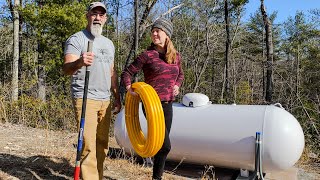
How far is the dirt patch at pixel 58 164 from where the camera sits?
3646mm

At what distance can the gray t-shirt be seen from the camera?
2799mm

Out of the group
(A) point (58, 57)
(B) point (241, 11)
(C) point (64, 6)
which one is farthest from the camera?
(B) point (241, 11)

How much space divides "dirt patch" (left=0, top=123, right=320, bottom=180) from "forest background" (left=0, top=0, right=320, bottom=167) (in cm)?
102

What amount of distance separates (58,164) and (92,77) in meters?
1.57

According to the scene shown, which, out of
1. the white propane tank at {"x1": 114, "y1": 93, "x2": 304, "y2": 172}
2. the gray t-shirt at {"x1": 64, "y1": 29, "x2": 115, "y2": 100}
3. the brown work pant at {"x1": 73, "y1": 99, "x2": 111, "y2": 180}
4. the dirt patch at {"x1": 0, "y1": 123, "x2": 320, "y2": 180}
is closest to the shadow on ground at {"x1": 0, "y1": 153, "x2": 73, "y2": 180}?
the dirt patch at {"x1": 0, "y1": 123, "x2": 320, "y2": 180}

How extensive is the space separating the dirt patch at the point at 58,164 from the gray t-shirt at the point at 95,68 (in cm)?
113

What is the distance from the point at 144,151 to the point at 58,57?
12.3 m

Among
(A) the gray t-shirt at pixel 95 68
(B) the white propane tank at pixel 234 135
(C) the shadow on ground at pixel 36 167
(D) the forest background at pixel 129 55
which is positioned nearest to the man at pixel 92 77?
(A) the gray t-shirt at pixel 95 68

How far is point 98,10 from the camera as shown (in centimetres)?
285

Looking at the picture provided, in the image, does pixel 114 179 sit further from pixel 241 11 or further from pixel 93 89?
pixel 241 11

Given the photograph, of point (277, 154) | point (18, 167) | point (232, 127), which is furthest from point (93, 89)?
point (277, 154)

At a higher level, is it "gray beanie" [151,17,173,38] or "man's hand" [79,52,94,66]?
"gray beanie" [151,17,173,38]

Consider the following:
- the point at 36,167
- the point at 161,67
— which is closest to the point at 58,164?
the point at 36,167

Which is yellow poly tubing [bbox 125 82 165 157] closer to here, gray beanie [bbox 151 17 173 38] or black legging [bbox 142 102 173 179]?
black legging [bbox 142 102 173 179]
